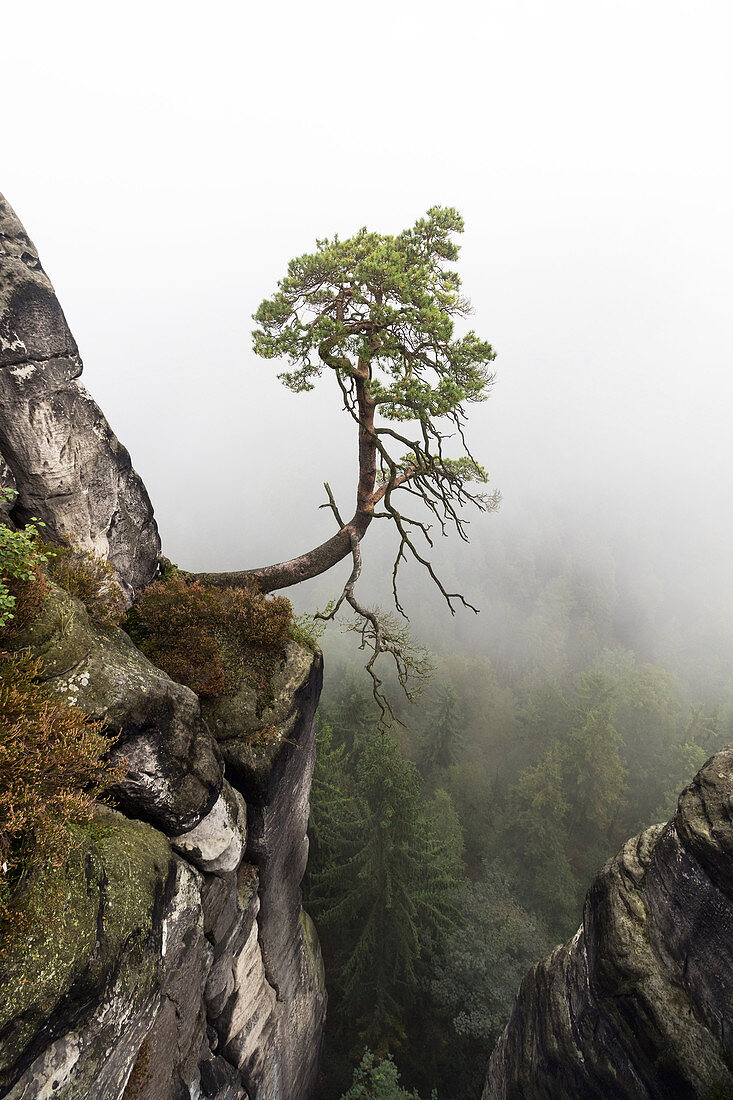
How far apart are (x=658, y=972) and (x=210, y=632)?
36.3 ft

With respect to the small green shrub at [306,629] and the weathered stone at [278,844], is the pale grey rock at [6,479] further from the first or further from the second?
the small green shrub at [306,629]

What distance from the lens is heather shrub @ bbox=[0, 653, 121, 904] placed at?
161 inches

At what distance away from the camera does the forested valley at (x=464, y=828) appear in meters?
18.9

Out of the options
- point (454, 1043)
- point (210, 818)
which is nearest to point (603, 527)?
point (454, 1043)

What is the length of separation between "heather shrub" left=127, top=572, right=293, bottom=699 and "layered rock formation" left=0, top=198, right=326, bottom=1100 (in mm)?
569

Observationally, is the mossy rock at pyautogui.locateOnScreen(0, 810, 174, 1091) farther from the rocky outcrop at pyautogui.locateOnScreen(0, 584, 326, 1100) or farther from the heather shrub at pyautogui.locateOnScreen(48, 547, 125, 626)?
the heather shrub at pyautogui.locateOnScreen(48, 547, 125, 626)

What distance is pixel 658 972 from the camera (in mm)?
8508

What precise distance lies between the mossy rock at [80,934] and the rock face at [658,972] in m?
9.12

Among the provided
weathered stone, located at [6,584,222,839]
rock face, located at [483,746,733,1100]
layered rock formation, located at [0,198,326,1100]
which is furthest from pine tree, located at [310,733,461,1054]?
weathered stone, located at [6,584,222,839]

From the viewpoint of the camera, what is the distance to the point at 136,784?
6.32m

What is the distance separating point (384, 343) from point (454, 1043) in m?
28.5

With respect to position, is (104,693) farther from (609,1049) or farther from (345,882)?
(345,882)

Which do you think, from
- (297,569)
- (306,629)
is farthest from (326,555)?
(306,629)

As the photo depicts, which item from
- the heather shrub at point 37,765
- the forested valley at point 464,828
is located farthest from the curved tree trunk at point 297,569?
the heather shrub at point 37,765
